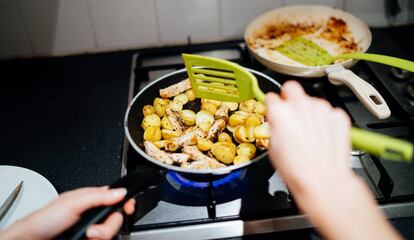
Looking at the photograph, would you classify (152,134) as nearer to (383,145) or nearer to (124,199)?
(124,199)

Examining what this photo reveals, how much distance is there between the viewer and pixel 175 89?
2.90ft

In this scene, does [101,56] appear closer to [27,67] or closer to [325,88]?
[27,67]

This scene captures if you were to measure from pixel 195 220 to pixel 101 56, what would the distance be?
0.64 meters

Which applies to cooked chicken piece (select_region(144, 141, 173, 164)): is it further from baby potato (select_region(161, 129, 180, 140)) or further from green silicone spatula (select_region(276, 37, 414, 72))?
green silicone spatula (select_region(276, 37, 414, 72))

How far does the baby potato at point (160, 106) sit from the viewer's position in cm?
85

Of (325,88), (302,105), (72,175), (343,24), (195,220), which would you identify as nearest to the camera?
(302,105)

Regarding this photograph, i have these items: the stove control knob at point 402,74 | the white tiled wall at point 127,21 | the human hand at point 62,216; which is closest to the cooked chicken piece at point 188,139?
the human hand at point 62,216

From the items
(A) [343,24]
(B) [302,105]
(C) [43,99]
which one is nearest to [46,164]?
(C) [43,99]

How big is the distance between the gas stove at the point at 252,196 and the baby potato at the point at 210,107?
0.51 ft

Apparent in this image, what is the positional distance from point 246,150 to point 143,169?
0.21 m

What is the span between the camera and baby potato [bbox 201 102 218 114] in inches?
A: 33.7

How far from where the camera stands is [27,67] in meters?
1.11

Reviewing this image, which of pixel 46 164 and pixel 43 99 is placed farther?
pixel 43 99

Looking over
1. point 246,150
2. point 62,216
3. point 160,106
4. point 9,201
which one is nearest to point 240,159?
point 246,150
